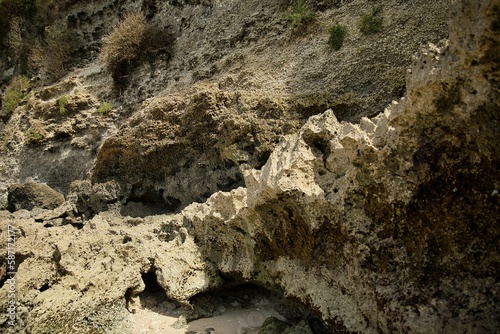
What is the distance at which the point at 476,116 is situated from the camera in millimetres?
2400

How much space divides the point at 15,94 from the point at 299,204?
33.8ft

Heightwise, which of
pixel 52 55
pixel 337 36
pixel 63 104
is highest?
pixel 52 55

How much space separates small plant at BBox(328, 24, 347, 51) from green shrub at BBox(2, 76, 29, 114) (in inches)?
343

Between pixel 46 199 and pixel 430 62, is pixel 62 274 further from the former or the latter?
pixel 430 62

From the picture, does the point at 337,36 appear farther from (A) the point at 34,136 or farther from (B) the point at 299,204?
(A) the point at 34,136

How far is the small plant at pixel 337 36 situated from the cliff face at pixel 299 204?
0.18 m

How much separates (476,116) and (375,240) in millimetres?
1077

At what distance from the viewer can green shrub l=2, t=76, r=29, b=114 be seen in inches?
427

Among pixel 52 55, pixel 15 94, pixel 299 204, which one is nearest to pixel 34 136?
pixel 15 94

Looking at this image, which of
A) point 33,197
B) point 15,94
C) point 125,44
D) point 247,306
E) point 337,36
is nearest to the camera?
point 247,306

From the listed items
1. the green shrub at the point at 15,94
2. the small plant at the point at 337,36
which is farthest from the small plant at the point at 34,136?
the small plant at the point at 337,36

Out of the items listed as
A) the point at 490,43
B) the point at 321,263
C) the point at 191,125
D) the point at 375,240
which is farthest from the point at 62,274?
the point at 490,43

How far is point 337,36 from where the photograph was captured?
19.5 feet

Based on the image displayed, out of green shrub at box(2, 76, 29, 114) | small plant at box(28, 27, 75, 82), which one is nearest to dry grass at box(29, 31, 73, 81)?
small plant at box(28, 27, 75, 82)
